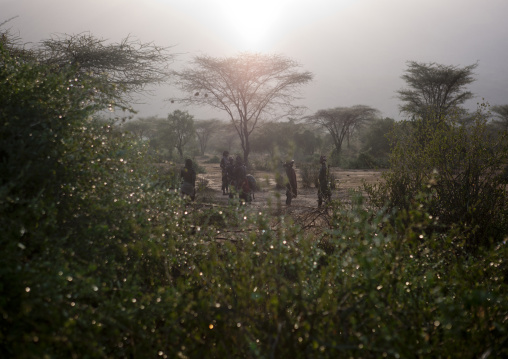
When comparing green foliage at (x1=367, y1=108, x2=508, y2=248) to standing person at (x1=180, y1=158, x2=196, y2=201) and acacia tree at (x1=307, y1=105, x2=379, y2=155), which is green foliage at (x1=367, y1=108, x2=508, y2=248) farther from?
acacia tree at (x1=307, y1=105, x2=379, y2=155)

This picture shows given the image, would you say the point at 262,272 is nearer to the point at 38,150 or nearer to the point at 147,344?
the point at 147,344

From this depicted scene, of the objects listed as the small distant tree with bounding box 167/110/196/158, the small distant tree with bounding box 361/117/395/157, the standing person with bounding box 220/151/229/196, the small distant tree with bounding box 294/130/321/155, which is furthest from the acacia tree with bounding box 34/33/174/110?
the small distant tree with bounding box 294/130/321/155

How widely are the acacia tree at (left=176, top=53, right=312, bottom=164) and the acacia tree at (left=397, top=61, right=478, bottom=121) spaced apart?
9628 mm

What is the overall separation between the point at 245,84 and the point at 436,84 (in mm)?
14641

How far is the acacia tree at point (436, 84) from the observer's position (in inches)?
1131

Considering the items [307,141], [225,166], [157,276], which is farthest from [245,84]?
[307,141]

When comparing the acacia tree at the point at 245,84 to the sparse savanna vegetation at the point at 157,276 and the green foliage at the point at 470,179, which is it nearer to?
the green foliage at the point at 470,179

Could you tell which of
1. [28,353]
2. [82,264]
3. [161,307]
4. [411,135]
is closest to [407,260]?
[161,307]

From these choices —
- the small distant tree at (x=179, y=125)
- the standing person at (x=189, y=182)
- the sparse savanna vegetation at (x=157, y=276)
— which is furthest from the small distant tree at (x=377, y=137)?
the sparse savanna vegetation at (x=157, y=276)

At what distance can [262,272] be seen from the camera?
8.66 ft

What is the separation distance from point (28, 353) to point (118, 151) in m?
1.91

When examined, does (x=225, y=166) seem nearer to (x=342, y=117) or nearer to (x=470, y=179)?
(x=470, y=179)

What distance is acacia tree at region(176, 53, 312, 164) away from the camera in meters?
24.2

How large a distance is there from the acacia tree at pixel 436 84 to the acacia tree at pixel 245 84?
963 cm
